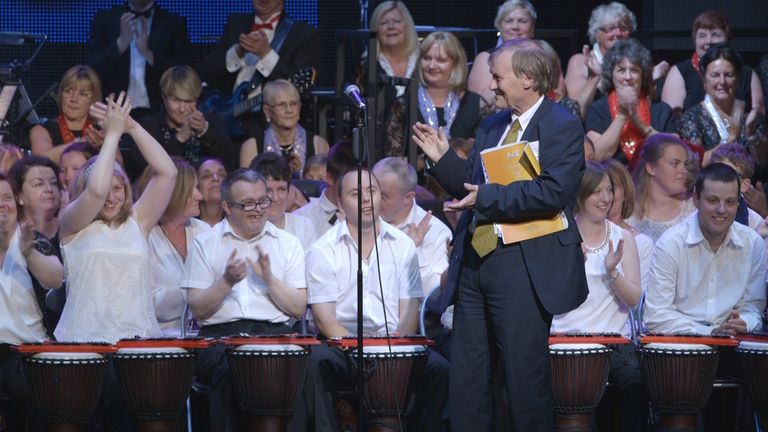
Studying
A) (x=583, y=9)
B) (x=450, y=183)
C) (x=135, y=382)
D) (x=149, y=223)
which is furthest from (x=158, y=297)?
(x=583, y=9)

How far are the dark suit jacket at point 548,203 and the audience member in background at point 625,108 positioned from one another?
3.02 m

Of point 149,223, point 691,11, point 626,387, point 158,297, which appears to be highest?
point 691,11

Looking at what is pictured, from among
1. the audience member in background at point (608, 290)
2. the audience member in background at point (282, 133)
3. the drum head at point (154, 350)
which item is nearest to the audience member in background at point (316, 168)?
the audience member in background at point (282, 133)

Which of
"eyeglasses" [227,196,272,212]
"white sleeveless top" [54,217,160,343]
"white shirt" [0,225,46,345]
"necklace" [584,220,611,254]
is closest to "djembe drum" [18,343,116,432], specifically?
"white sleeveless top" [54,217,160,343]

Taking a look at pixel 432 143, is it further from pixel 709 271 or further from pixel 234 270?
pixel 709 271

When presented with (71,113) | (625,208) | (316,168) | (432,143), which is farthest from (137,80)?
(432,143)

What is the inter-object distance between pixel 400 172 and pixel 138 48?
2842 millimetres

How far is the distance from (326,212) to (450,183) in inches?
94.3

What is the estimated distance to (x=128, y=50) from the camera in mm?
8891

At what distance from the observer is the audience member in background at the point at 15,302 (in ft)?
19.5

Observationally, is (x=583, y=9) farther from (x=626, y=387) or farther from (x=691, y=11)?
(x=626, y=387)

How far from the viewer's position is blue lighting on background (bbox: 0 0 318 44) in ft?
31.1

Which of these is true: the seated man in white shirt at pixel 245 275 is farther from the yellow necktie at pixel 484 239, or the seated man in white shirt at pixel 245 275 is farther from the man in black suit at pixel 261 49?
the man in black suit at pixel 261 49

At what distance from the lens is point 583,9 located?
32.1ft
